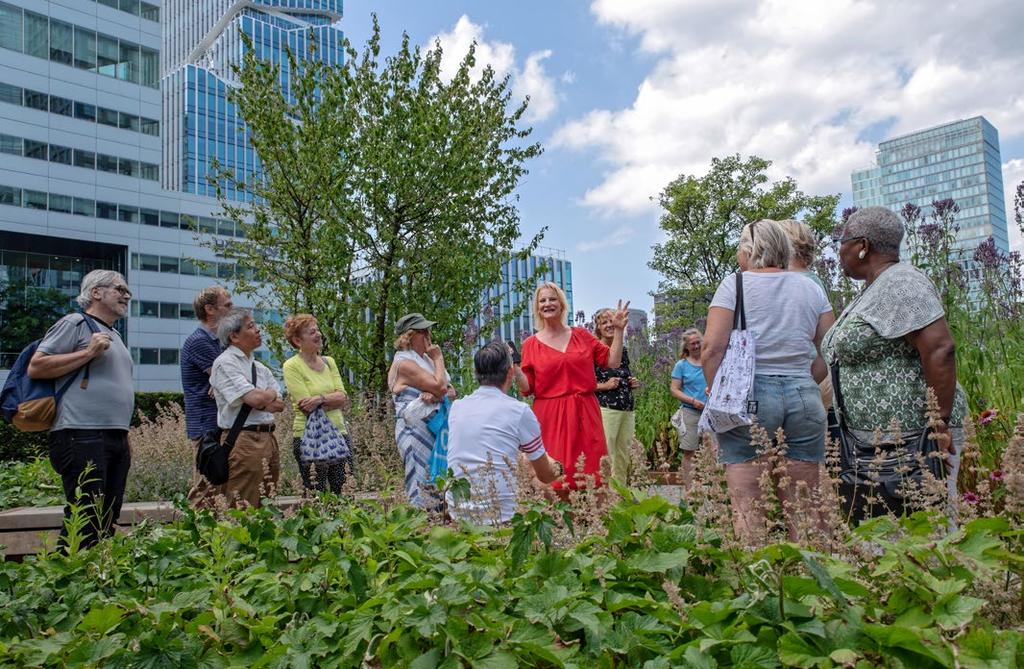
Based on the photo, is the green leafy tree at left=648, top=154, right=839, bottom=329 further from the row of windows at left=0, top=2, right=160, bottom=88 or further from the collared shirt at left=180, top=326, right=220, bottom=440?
the row of windows at left=0, top=2, right=160, bottom=88

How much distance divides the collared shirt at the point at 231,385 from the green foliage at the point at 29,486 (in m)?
3.68

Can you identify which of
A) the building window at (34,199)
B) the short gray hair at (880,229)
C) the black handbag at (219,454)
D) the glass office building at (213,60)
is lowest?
the black handbag at (219,454)

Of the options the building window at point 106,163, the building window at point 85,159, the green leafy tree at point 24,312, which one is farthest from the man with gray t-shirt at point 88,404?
the building window at point 106,163

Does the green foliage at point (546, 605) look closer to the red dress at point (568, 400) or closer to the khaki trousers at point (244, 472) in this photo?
the khaki trousers at point (244, 472)

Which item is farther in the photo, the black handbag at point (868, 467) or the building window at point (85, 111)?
the building window at point (85, 111)

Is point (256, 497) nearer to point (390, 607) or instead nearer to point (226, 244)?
point (390, 607)

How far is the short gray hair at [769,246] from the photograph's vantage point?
359 centimetres

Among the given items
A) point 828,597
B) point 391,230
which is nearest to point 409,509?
point 828,597

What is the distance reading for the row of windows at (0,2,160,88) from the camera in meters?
49.5

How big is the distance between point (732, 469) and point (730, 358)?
1.57ft

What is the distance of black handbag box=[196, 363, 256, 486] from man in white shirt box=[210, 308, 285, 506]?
45 mm

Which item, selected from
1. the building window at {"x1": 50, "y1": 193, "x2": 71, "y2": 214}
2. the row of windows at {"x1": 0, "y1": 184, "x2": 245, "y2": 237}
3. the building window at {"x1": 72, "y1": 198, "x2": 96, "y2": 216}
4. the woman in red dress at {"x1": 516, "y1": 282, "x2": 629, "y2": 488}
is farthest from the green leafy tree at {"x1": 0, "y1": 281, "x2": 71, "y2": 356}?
the woman in red dress at {"x1": 516, "y1": 282, "x2": 629, "y2": 488}

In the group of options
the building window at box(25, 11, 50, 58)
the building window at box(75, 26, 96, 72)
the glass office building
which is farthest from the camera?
the glass office building

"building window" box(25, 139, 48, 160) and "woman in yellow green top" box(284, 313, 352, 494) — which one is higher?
"building window" box(25, 139, 48, 160)
